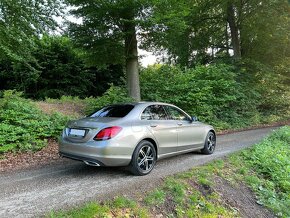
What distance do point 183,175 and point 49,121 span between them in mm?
5160

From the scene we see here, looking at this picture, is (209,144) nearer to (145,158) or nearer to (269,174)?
(269,174)

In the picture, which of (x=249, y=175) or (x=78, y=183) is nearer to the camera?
(x=78, y=183)

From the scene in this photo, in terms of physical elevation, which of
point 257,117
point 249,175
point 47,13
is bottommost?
point 249,175

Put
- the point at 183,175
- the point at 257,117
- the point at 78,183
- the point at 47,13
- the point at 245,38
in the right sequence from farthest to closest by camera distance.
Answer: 1. the point at 245,38
2. the point at 257,117
3. the point at 47,13
4. the point at 183,175
5. the point at 78,183

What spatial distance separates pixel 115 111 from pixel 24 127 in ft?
12.3

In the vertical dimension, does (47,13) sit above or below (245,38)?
below

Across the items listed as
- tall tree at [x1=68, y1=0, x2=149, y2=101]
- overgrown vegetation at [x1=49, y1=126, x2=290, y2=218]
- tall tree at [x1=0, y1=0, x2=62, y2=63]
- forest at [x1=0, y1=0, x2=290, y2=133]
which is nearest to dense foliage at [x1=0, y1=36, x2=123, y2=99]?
forest at [x1=0, y1=0, x2=290, y2=133]

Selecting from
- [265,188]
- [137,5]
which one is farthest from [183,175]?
[137,5]

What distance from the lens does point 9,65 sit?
20.9 metres

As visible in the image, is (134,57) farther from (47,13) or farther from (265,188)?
(265,188)

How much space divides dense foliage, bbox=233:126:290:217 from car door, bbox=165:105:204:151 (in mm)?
1179

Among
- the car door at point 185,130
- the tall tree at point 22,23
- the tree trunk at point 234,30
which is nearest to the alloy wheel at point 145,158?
the car door at point 185,130

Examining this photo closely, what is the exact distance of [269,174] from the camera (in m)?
7.08

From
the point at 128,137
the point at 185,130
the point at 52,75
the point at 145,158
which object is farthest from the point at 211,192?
the point at 52,75
